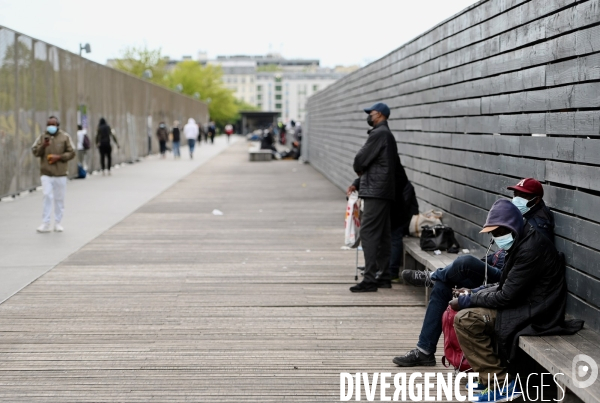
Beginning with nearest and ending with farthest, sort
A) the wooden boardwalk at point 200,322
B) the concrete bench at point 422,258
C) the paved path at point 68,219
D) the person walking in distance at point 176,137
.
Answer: the wooden boardwalk at point 200,322
the concrete bench at point 422,258
the paved path at point 68,219
the person walking in distance at point 176,137

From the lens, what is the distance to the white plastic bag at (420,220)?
9727mm

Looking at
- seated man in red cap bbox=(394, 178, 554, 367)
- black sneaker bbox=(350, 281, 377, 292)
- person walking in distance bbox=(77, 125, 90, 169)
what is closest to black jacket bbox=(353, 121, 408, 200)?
black sneaker bbox=(350, 281, 377, 292)

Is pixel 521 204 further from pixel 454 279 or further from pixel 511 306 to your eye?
pixel 511 306

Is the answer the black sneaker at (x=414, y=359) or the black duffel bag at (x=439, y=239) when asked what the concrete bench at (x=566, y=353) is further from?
the black duffel bag at (x=439, y=239)

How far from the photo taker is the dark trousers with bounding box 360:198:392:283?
884 centimetres

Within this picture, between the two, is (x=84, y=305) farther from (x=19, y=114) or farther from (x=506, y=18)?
(x=19, y=114)

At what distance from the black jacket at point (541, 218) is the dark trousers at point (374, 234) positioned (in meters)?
2.80

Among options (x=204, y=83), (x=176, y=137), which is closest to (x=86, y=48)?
(x=176, y=137)

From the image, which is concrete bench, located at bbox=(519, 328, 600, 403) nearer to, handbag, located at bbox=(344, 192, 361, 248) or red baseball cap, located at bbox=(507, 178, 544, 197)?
red baseball cap, located at bbox=(507, 178, 544, 197)

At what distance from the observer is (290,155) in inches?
1601

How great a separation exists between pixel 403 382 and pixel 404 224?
3761 millimetres

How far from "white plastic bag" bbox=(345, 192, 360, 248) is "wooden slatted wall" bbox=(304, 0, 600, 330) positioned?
3.31 ft

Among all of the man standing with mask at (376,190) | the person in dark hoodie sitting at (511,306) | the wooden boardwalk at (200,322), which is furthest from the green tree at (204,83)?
the person in dark hoodie sitting at (511,306)

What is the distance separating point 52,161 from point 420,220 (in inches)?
230
